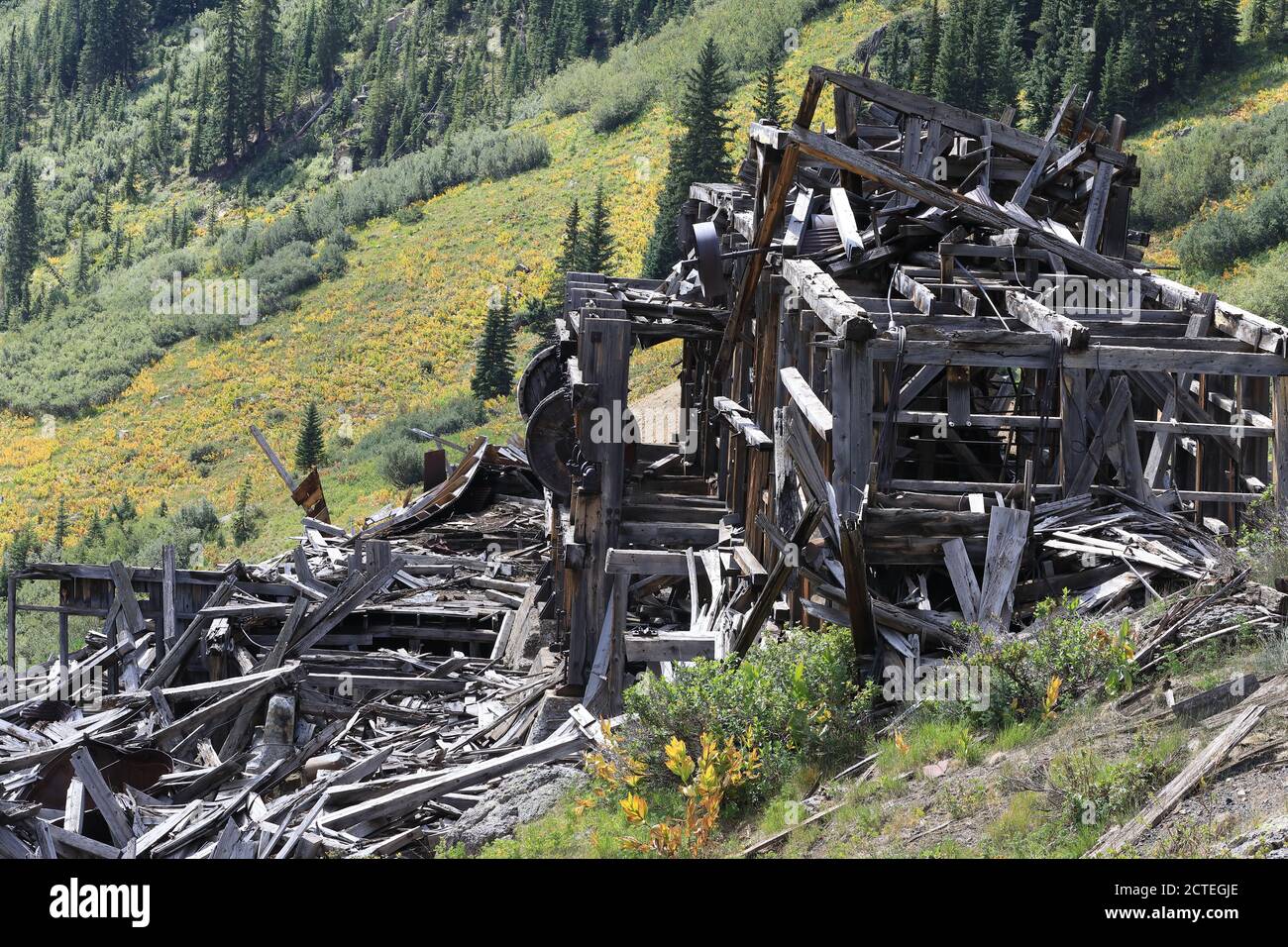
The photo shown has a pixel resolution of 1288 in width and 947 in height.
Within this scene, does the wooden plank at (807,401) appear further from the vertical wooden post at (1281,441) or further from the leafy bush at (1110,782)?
the leafy bush at (1110,782)

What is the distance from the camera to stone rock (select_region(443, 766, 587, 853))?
33.2ft

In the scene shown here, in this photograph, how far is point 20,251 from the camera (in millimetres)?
77500

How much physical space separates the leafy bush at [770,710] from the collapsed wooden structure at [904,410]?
83 cm

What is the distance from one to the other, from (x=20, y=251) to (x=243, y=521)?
49.4m

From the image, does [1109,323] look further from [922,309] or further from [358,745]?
[358,745]

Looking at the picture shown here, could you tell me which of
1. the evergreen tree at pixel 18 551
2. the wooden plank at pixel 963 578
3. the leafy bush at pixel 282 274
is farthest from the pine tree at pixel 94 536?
the wooden plank at pixel 963 578

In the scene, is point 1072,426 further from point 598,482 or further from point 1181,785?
point 1181,785

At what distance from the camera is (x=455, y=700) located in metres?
16.6

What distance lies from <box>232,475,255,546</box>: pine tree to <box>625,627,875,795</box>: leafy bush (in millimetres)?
29977

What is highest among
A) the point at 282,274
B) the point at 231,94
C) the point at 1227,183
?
the point at 231,94

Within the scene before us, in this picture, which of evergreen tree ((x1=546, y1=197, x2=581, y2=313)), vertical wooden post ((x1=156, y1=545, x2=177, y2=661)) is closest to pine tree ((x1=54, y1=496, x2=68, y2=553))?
evergreen tree ((x1=546, y1=197, x2=581, y2=313))

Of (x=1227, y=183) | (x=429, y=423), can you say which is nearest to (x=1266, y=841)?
(x=429, y=423)

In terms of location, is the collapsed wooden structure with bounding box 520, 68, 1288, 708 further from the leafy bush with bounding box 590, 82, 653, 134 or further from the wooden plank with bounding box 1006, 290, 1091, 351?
the leafy bush with bounding box 590, 82, 653, 134
